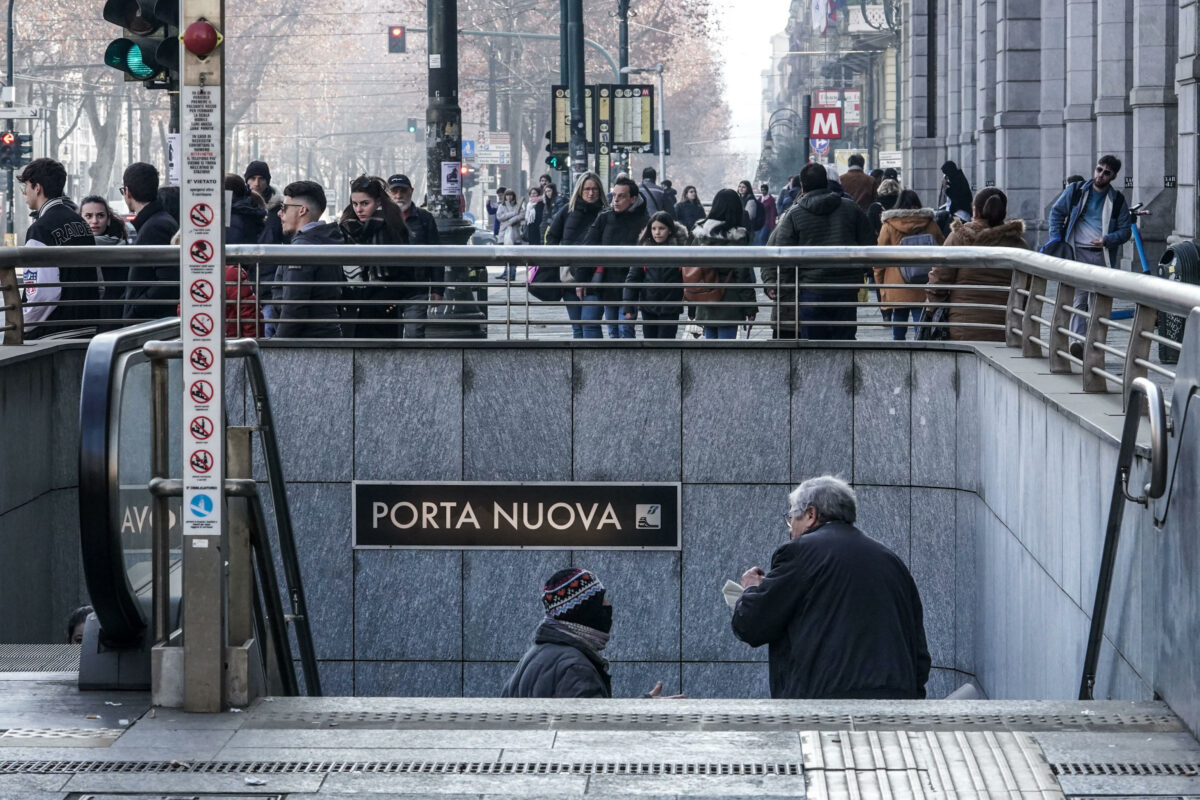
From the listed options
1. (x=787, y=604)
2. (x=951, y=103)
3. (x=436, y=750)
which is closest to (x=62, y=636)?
(x=787, y=604)

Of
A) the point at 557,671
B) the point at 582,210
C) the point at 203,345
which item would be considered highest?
the point at 582,210

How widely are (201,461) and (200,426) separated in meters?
0.10

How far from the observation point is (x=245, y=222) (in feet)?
38.4

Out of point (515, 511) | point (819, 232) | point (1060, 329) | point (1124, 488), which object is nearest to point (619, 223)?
point (819, 232)

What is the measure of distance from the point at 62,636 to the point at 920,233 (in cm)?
665

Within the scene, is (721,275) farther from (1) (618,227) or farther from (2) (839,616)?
(2) (839,616)

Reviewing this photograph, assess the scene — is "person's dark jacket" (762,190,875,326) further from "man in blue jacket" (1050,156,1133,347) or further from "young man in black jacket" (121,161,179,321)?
"young man in black jacket" (121,161,179,321)

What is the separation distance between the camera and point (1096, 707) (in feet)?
17.0

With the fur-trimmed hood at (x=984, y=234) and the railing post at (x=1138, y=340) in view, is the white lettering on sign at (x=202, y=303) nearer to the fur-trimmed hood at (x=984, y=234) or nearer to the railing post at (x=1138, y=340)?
the railing post at (x=1138, y=340)

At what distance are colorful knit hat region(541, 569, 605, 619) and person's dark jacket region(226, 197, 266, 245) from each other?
5408mm

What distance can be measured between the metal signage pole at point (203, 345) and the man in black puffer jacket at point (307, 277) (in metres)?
5.78

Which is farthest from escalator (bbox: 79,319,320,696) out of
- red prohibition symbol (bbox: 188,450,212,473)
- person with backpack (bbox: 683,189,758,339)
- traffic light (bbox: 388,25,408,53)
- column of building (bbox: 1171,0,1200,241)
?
traffic light (bbox: 388,25,408,53)

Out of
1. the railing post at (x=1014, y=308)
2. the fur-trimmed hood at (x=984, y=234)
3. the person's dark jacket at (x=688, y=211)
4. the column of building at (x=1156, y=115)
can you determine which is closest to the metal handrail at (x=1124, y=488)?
the railing post at (x=1014, y=308)

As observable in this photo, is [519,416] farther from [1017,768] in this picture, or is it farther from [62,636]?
[1017,768]
